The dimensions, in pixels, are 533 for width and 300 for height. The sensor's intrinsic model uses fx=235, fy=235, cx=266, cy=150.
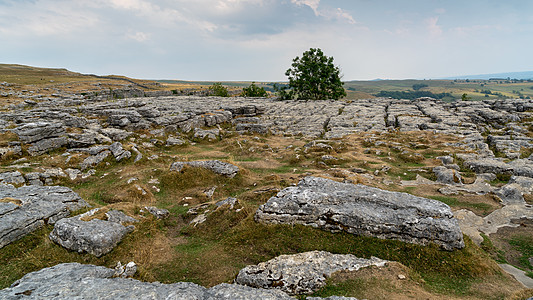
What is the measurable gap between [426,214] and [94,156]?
109ft

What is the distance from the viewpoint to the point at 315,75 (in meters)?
89.4

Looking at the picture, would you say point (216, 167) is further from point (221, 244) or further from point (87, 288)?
point (87, 288)

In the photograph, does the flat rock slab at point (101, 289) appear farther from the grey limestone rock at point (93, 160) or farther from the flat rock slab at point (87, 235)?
the grey limestone rock at point (93, 160)

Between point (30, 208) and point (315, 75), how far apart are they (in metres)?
88.3

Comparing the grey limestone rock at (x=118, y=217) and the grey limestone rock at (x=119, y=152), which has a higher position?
the grey limestone rock at (x=119, y=152)

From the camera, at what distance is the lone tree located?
88.2 metres

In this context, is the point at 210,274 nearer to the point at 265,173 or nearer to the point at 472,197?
the point at 265,173

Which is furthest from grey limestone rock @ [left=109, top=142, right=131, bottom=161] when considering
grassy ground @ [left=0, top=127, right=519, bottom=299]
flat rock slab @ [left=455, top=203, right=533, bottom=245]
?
flat rock slab @ [left=455, top=203, right=533, bottom=245]

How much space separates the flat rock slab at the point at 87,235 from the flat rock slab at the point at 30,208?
67.3 inches

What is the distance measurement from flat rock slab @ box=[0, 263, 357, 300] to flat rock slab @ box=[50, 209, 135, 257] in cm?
237

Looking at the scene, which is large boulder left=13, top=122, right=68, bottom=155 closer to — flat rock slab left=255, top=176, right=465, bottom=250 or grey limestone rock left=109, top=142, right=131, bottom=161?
grey limestone rock left=109, top=142, right=131, bottom=161

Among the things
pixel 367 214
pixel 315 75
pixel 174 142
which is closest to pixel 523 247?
pixel 367 214

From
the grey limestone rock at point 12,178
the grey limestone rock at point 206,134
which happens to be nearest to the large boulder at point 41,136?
the grey limestone rock at point 12,178

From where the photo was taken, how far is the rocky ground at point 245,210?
10336 mm
